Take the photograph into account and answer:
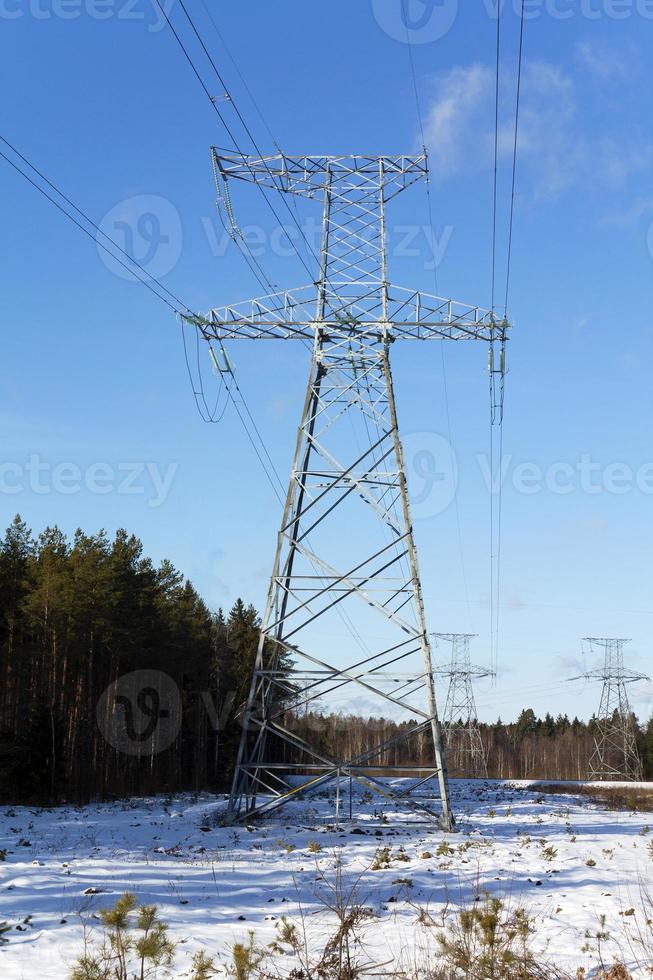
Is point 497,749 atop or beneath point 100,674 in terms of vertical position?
beneath

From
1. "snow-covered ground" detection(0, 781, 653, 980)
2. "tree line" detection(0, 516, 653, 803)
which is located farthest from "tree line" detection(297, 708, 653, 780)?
"snow-covered ground" detection(0, 781, 653, 980)

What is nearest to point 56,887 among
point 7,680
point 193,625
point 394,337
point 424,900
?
point 424,900

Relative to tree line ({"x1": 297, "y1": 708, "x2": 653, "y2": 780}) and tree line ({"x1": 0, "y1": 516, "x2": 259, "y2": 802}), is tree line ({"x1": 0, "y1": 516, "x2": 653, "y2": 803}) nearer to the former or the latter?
tree line ({"x1": 0, "y1": 516, "x2": 259, "y2": 802})

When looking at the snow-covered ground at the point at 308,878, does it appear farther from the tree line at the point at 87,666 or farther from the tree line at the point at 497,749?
the tree line at the point at 497,749

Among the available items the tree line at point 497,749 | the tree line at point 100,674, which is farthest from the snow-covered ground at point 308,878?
the tree line at point 497,749

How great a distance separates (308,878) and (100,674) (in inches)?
1299

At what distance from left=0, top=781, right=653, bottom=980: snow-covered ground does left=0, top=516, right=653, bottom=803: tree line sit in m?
12.3

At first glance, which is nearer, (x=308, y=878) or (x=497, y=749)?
(x=308, y=878)

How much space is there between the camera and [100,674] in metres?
42.2

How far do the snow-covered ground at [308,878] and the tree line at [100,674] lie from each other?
12.3m

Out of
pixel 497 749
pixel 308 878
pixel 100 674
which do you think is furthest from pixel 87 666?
pixel 497 749

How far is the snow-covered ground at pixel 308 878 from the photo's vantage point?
8125 mm

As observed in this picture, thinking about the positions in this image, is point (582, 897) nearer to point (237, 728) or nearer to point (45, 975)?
point (45, 975)

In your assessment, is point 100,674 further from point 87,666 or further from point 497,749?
point 497,749
